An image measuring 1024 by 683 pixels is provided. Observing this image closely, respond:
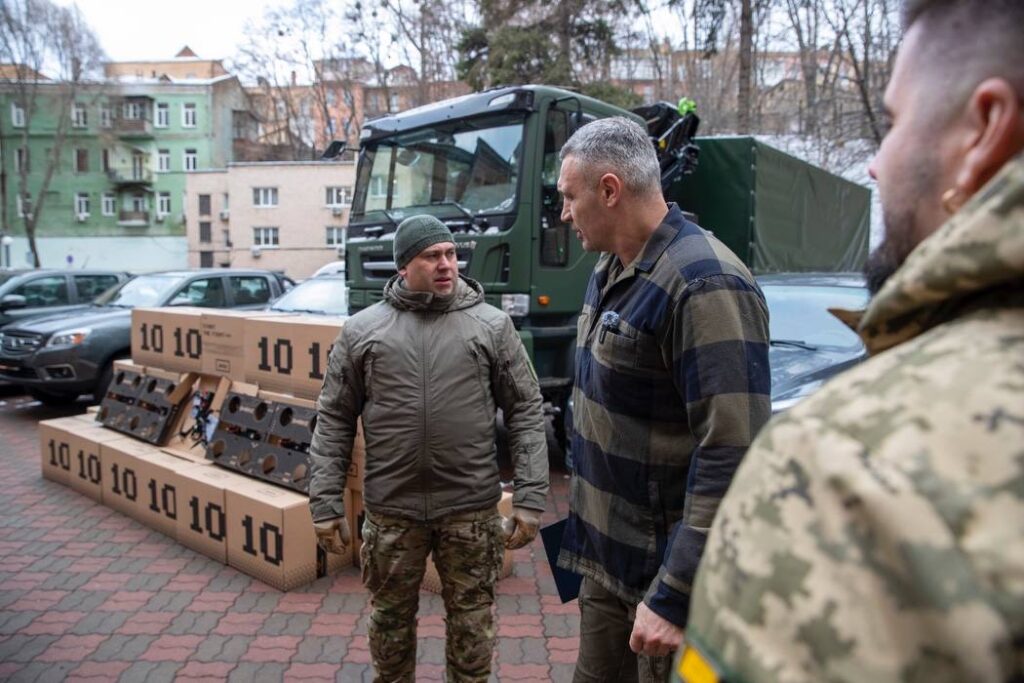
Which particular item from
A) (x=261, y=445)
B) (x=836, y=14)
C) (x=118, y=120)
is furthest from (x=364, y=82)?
(x=261, y=445)

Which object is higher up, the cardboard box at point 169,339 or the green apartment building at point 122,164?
the green apartment building at point 122,164

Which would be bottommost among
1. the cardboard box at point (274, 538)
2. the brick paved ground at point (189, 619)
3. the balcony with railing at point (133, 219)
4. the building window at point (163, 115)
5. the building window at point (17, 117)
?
the brick paved ground at point (189, 619)

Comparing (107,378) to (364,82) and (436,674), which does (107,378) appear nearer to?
(436,674)

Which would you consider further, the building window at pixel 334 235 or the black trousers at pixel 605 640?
the building window at pixel 334 235

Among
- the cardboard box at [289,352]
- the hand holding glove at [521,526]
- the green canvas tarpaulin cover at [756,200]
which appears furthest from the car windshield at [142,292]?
the hand holding glove at [521,526]

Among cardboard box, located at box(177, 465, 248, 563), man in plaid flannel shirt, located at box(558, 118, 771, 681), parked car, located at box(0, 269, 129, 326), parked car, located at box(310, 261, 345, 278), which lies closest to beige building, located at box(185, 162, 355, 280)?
parked car, located at box(310, 261, 345, 278)

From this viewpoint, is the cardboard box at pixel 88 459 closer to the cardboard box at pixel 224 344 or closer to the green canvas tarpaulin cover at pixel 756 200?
the cardboard box at pixel 224 344

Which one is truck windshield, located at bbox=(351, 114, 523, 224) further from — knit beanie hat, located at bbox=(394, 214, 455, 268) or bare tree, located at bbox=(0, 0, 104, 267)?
bare tree, located at bbox=(0, 0, 104, 267)

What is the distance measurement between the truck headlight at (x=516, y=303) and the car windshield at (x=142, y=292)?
5.75 metres

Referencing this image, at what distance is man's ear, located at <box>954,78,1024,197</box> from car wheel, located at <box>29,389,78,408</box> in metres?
10.2

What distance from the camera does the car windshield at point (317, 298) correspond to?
27.4ft

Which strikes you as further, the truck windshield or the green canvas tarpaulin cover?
the green canvas tarpaulin cover

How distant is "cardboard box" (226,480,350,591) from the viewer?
4074 mm

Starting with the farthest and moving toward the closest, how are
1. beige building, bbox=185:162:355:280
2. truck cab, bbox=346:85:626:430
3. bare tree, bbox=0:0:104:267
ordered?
1. beige building, bbox=185:162:355:280
2. bare tree, bbox=0:0:104:267
3. truck cab, bbox=346:85:626:430
